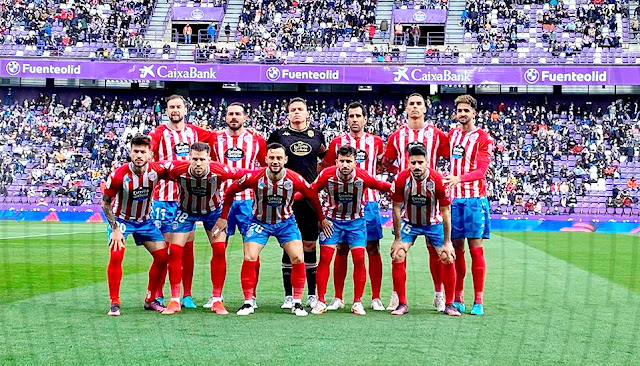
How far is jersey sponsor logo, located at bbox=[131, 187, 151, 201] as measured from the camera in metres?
8.85

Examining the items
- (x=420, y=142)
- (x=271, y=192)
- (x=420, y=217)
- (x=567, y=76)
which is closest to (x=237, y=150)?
(x=271, y=192)

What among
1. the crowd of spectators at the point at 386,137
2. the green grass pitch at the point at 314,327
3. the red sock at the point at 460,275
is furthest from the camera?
the crowd of spectators at the point at 386,137

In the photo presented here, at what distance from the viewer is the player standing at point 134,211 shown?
8.73m

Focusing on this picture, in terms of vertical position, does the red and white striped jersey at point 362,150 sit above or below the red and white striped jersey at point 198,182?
above

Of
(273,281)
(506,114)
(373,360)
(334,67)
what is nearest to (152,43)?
(334,67)

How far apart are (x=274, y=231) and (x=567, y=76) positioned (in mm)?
30392

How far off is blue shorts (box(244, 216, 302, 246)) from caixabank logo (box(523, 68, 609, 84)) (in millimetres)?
30001

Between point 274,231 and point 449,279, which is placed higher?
point 274,231

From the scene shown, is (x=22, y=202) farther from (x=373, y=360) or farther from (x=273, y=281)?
(x=373, y=360)

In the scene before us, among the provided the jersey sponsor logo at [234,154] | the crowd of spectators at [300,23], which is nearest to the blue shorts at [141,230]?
the jersey sponsor logo at [234,154]

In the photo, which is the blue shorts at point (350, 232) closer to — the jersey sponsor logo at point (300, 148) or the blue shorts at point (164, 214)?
the jersey sponsor logo at point (300, 148)

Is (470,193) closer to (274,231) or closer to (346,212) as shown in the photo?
(346,212)

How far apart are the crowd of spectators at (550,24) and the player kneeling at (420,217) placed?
99.5 ft

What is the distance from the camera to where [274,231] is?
9055mm
